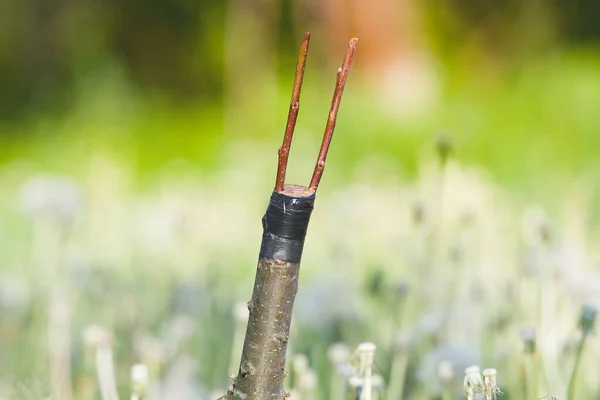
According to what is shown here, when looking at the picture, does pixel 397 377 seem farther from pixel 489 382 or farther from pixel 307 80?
pixel 307 80

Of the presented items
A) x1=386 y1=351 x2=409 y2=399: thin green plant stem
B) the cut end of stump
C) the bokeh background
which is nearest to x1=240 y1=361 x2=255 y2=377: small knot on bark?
the cut end of stump

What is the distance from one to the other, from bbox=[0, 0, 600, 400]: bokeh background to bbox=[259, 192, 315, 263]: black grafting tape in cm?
31

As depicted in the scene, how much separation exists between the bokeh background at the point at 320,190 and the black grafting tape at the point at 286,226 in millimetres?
309

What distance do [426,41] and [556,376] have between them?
13.0 ft

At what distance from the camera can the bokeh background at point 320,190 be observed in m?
1.41

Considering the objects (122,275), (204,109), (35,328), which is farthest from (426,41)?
(35,328)

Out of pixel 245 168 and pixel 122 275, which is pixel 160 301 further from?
pixel 245 168

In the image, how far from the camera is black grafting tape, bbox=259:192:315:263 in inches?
29.9

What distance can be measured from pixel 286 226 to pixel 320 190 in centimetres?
214

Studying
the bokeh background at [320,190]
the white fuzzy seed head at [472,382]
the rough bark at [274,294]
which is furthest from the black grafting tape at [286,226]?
the bokeh background at [320,190]

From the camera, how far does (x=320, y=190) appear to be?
290cm

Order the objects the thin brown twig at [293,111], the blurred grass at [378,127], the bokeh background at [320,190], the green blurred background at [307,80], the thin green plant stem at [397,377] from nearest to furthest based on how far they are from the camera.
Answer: the thin brown twig at [293,111]
the thin green plant stem at [397,377]
the bokeh background at [320,190]
the blurred grass at [378,127]
the green blurred background at [307,80]

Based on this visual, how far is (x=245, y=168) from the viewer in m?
3.30

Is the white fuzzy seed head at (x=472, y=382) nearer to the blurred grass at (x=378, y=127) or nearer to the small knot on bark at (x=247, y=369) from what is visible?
the small knot on bark at (x=247, y=369)
